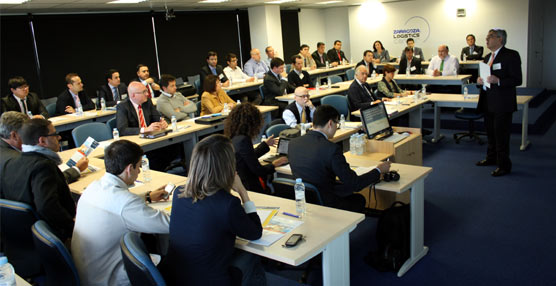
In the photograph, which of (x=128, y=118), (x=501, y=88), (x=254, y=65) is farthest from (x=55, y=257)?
(x=254, y=65)

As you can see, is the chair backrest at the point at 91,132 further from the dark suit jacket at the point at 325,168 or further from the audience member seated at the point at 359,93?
the audience member seated at the point at 359,93

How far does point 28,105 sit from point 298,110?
458cm

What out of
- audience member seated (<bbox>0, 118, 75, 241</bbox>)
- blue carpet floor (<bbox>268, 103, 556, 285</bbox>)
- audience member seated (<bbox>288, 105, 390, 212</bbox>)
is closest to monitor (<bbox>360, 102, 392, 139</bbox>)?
blue carpet floor (<bbox>268, 103, 556, 285</bbox>)

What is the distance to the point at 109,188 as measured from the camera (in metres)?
2.73

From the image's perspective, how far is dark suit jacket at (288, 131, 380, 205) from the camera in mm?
3543

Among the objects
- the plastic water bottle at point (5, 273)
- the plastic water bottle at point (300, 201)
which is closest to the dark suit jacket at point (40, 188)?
the plastic water bottle at point (5, 273)

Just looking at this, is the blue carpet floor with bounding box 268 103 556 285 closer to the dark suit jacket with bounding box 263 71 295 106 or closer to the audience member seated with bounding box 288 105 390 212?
the audience member seated with bounding box 288 105 390 212

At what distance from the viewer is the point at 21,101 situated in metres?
7.61

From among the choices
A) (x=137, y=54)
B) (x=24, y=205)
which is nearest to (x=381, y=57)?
(x=137, y=54)

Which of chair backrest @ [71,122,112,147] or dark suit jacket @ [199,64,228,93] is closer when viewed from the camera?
chair backrest @ [71,122,112,147]

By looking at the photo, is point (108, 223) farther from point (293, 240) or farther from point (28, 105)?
point (28, 105)

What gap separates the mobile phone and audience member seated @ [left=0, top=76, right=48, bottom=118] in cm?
606

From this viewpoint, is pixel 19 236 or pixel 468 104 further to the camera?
pixel 468 104

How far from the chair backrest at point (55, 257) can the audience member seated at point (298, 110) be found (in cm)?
369
